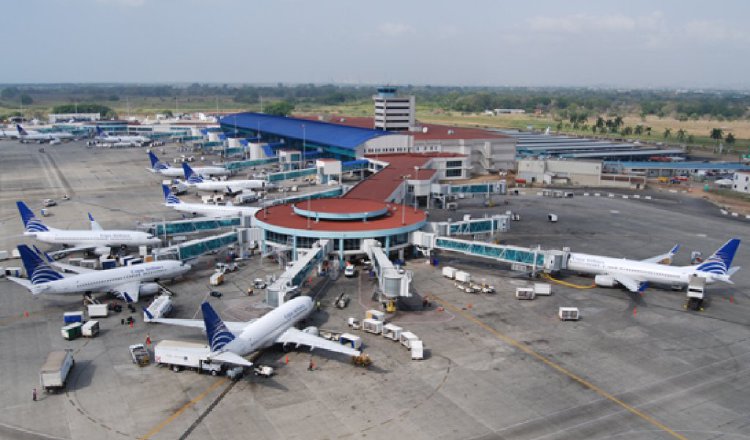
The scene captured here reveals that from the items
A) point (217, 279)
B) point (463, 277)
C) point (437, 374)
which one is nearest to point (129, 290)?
point (217, 279)

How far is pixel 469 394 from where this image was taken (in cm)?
4747

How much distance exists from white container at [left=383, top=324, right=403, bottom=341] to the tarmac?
0.84 metres

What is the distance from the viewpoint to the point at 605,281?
75.1m

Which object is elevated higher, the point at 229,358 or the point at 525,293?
the point at 229,358

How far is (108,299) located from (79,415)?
27221mm

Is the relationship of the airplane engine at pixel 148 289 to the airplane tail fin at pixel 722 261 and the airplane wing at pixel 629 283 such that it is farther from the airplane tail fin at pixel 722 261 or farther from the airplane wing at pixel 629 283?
the airplane tail fin at pixel 722 261

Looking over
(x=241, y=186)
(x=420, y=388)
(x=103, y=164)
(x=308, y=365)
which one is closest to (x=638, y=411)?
(x=420, y=388)

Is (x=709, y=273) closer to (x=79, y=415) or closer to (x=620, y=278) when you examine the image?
(x=620, y=278)

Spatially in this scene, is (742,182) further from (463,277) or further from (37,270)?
(37,270)

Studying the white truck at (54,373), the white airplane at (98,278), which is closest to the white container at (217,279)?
the white airplane at (98,278)

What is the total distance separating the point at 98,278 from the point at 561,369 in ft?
170

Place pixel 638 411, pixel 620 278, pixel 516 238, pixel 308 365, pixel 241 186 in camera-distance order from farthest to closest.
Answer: pixel 241 186 → pixel 516 238 → pixel 620 278 → pixel 308 365 → pixel 638 411

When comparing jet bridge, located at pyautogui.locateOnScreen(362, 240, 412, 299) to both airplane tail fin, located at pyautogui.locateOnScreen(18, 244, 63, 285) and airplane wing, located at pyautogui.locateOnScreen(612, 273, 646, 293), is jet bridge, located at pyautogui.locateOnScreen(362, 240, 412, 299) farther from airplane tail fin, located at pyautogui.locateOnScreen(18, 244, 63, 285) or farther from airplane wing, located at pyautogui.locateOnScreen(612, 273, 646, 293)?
airplane tail fin, located at pyautogui.locateOnScreen(18, 244, 63, 285)

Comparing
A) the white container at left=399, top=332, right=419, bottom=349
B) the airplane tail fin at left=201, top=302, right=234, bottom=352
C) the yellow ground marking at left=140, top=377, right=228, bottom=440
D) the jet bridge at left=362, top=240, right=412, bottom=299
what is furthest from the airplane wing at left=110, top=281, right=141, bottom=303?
the white container at left=399, top=332, right=419, bottom=349
